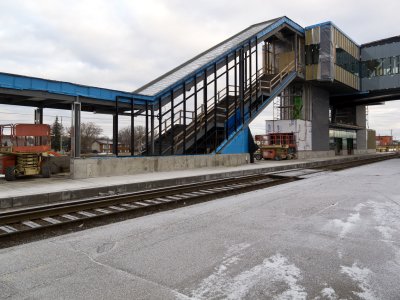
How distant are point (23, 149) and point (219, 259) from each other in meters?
11.9

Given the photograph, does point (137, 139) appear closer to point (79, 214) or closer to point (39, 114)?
point (39, 114)

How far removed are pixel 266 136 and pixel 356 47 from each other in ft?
60.5

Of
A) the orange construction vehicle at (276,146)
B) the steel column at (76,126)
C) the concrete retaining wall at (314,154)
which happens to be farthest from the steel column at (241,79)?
the concrete retaining wall at (314,154)

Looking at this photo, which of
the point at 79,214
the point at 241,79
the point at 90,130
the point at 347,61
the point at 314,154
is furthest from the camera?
the point at 90,130

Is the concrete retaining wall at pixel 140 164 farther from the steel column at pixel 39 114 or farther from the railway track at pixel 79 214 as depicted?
the railway track at pixel 79 214

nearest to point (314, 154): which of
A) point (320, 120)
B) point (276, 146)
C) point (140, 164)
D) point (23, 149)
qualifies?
point (320, 120)

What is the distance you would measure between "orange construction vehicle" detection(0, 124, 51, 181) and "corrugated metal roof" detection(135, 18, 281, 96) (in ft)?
19.9

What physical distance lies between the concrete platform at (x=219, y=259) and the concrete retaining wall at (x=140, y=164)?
24.5ft

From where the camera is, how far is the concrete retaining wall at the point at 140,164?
14070mm

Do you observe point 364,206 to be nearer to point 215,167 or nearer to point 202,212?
point 202,212

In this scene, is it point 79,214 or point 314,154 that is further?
point 314,154

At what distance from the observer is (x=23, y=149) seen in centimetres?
1364

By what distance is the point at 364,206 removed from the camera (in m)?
8.41

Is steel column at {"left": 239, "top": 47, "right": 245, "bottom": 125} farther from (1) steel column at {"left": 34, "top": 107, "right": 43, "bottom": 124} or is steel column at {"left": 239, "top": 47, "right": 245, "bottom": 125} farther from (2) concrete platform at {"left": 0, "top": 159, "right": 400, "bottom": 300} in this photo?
(2) concrete platform at {"left": 0, "top": 159, "right": 400, "bottom": 300}
